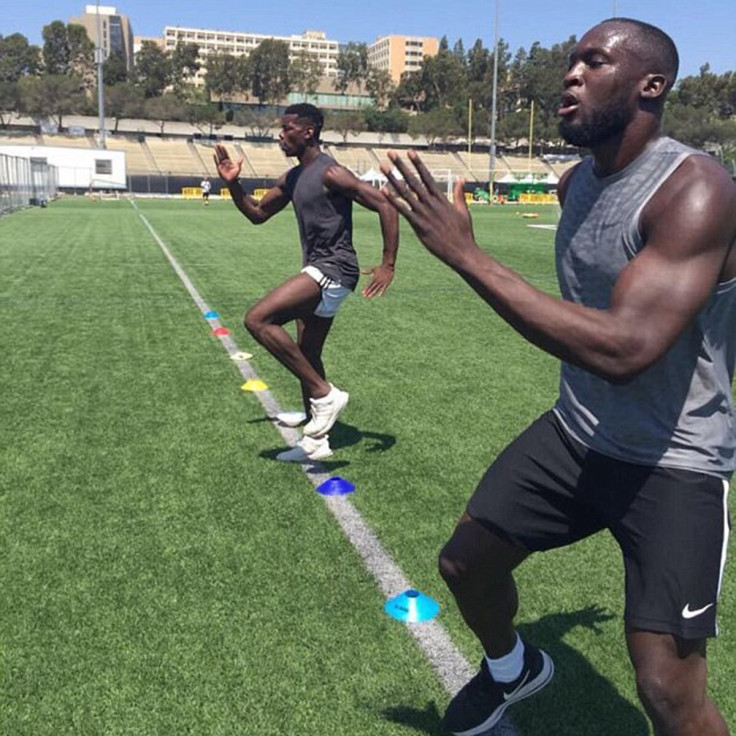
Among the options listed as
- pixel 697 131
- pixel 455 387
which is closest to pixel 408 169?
pixel 455 387

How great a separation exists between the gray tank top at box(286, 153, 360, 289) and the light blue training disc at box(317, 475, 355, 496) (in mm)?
1392

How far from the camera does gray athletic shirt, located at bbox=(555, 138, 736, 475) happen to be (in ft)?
6.64

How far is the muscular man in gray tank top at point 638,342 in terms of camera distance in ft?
5.89

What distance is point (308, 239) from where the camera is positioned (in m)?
5.50

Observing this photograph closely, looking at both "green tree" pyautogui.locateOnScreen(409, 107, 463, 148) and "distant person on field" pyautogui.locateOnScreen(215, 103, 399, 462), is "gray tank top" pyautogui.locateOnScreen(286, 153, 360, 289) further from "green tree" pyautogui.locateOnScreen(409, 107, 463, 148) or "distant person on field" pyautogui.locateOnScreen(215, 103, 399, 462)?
"green tree" pyautogui.locateOnScreen(409, 107, 463, 148)

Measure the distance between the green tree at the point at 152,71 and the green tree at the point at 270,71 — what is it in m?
13.4

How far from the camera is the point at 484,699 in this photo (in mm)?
2664

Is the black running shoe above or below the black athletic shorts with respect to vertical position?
below

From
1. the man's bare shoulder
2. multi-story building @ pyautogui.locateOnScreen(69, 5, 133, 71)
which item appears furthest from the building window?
multi-story building @ pyautogui.locateOnScreen(69, 5, 133, 71)

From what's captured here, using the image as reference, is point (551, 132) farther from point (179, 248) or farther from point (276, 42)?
point (179, 248)

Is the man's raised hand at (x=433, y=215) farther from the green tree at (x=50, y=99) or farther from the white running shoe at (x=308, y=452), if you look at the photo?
the green tree at (x=50, y=99)

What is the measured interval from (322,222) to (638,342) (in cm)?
390

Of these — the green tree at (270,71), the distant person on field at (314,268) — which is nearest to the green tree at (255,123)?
the green tree at (270,71)

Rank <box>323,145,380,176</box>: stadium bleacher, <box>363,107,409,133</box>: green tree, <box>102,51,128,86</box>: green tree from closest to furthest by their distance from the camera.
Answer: <box>323,145,380,176</box>: stadium bleacher → <box>363,107,409,133</box>: green tree → <box>102,51,128,86</box>: green tree
